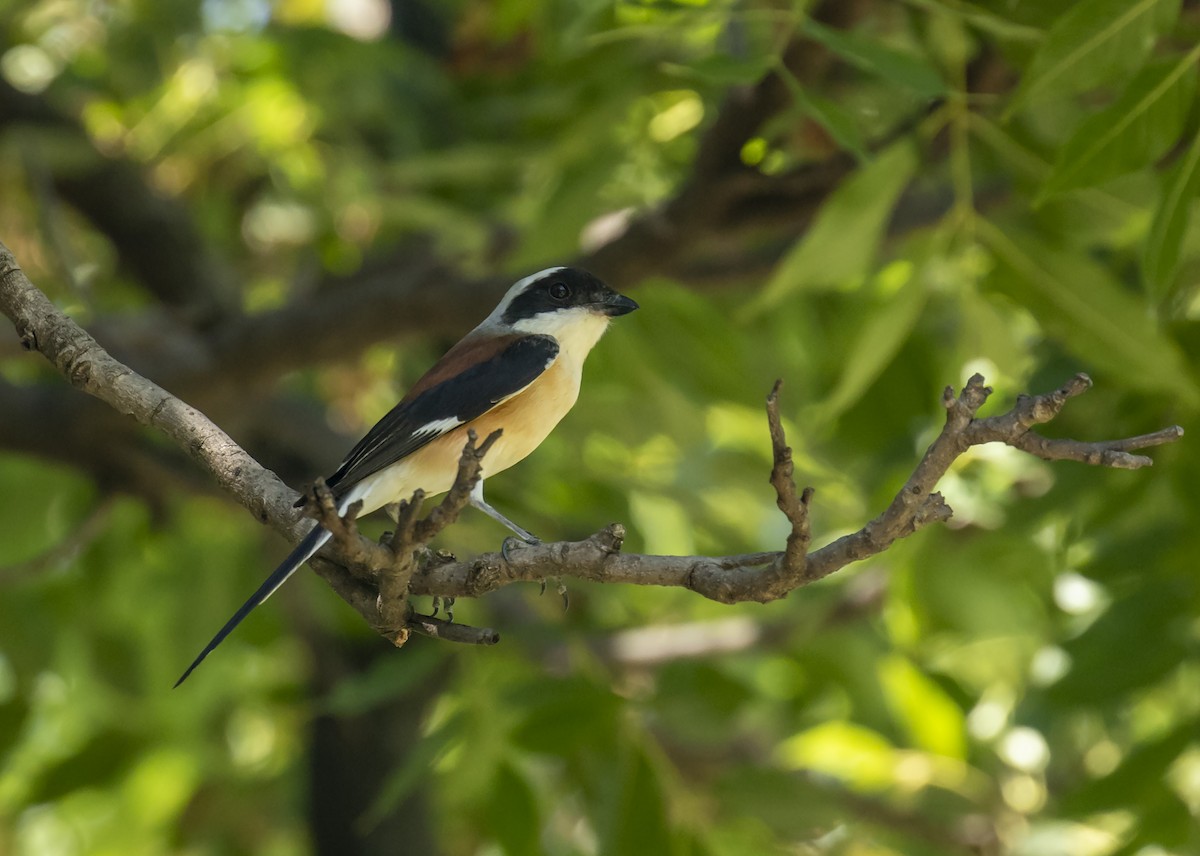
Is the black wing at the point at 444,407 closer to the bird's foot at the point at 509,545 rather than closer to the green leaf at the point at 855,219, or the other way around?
the bird's foot at the point at 509,545

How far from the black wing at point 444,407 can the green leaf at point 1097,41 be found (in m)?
1.32

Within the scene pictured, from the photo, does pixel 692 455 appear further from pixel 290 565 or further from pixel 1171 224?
pixel 290 565

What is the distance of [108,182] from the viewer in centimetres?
584

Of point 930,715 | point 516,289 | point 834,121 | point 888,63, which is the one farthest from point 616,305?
point 930,715

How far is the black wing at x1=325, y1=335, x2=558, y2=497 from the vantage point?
2.98 meters

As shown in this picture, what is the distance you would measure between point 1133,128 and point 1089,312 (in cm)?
74

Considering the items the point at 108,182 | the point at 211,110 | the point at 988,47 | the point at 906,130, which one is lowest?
the point at 108,182

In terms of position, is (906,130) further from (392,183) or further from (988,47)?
(392,183)

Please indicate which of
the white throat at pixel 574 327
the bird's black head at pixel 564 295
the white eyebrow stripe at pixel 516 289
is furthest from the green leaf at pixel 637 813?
the white eyebrow stripe at pixel 516 289

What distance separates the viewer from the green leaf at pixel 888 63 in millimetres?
2650

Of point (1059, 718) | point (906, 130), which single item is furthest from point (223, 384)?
point (1059, 718)

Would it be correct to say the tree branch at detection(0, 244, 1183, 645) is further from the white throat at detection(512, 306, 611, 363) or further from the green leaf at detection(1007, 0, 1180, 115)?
the white throat at detection(512, 306, 611, 363)

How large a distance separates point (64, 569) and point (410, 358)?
1804mm

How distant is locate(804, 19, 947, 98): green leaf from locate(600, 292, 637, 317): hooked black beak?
1141 millimetres
